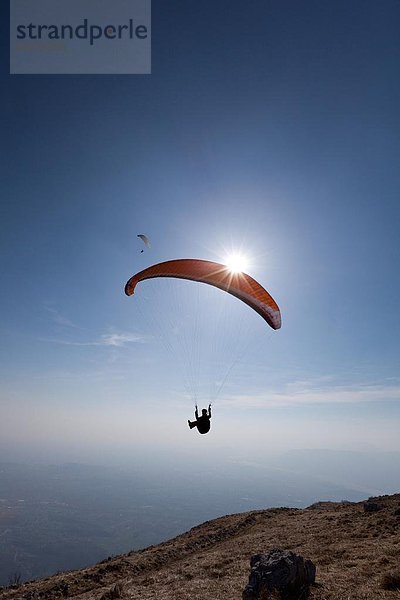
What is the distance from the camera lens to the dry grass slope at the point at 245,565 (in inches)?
490

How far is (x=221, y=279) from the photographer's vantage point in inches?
850

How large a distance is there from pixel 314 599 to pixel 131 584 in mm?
10361

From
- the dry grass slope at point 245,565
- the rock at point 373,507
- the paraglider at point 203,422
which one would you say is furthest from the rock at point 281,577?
the rock at point 373,507

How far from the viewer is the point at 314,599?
10984 mm

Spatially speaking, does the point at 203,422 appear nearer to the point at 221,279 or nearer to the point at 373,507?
the point at 221,279

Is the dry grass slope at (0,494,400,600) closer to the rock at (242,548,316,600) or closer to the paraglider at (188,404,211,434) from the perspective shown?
the rock at (242,548,316,600)

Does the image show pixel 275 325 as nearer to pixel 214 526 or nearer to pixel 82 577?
pixel 82 577

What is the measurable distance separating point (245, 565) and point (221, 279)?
15301mm

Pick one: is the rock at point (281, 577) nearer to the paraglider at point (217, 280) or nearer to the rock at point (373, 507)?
the paraglider at point (217, 280)

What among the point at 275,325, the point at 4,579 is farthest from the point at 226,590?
the point at 4,579

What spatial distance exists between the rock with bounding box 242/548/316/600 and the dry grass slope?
55cm

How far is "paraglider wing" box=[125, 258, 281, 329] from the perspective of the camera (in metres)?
20.8

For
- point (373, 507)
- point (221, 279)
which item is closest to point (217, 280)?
point (221, 279)

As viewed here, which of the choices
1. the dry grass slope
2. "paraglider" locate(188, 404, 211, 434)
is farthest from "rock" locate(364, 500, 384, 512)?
"paraglider" locate(188, 404, 211, 434)
